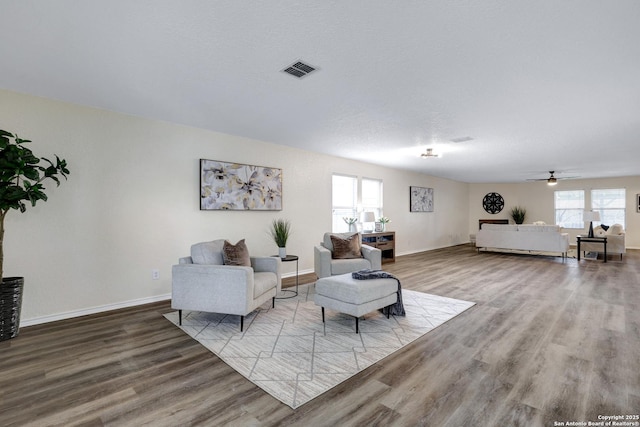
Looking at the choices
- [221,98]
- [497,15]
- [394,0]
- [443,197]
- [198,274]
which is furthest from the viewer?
[443,197]

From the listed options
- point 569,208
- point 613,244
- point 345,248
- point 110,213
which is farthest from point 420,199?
point 110,213

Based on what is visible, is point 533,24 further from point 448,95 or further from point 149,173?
point 149,173

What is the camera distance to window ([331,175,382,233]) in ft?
21.7

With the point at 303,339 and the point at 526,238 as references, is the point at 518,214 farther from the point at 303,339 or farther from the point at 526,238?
the point at 303,339

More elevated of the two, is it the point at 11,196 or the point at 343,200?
the point at 343,200

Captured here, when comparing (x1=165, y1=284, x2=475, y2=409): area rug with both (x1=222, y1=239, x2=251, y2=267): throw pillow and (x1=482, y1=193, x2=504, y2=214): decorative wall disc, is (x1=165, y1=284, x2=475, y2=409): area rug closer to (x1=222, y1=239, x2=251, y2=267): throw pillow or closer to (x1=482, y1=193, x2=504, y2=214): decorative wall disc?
(x1=222, y1=239, x2=251, y2=267): throw pillow

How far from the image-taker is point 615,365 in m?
2.32

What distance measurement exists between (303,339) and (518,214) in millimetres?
11522

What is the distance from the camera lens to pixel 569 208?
1072 centimetres

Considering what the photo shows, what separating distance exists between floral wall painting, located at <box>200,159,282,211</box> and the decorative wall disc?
9962 mm

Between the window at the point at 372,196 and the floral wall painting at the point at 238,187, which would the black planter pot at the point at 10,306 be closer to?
the floral wall painting at the point at 238,187

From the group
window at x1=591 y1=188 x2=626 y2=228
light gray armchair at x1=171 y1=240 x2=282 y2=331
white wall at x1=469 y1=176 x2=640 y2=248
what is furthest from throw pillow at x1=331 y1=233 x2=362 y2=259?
window at x1=591 y1=188 x2=626 y2=228

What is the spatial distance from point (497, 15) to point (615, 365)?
2749 millimetres

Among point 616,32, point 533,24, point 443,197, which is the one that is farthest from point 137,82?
point 443,197
